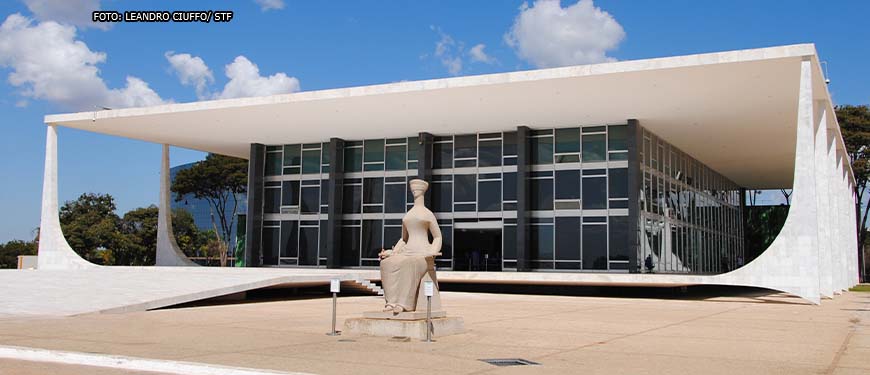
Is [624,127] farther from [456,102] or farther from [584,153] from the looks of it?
[456,102]

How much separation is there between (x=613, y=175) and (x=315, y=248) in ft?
48.7

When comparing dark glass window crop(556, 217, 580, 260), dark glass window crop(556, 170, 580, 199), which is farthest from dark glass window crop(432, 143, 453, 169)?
dark glass window crop(556, 217, 580, 260)

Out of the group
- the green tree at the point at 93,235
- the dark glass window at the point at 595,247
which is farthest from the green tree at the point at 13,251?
the dark glass window at the point at 595,247

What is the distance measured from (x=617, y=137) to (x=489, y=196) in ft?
20.2

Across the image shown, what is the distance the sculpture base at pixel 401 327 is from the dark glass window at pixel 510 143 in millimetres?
21202

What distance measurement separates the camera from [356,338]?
41.6 feet

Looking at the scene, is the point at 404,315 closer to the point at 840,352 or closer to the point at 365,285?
the point at 840,352

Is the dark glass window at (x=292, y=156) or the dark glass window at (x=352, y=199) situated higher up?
the dark glass window at (x=292, y=156)

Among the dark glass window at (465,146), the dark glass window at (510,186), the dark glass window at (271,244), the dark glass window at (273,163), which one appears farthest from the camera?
the dark glass window at (273,163)

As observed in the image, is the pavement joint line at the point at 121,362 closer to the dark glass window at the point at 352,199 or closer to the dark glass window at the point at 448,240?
the dark glass window at the point at 448,240

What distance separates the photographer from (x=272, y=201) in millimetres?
39312

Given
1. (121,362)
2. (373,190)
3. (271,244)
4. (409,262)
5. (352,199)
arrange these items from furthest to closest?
(271,244) → (352,199) → (373,190) → (409,262) → (121,362)

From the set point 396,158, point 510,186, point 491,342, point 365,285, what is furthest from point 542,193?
point 491,342

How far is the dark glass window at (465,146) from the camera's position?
35219 mm
